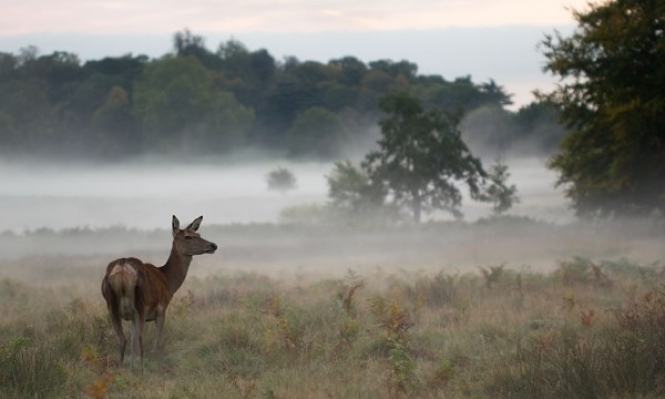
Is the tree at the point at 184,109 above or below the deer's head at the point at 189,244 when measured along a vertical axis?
above

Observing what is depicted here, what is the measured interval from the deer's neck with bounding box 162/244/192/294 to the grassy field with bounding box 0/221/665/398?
784 millimetres

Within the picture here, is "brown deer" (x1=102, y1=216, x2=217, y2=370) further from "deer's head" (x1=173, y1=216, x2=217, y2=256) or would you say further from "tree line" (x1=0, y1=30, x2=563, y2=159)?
"tree line" (x1=0, y1=30, x2=563, y2=159)

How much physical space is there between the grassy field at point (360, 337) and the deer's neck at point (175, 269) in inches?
30.9

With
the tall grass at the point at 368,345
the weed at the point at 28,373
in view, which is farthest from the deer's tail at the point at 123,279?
the weed at the point at 28,373

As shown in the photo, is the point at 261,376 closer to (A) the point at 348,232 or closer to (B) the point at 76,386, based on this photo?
(B) the point at 76,386

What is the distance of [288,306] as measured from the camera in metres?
15.1

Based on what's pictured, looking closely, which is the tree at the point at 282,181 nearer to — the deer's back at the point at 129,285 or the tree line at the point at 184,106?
the tree line at the point at 184,106

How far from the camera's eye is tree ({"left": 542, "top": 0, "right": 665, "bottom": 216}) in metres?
29.0

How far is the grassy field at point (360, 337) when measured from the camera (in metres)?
9.91

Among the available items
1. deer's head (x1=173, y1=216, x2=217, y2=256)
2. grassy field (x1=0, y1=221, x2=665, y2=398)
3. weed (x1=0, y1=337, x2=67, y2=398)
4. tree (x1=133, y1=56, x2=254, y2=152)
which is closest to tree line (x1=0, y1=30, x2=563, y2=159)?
tree (x1=133, y1=56, x2=254, y2=152)

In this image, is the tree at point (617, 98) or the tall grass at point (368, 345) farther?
the tree at point (617, 98)

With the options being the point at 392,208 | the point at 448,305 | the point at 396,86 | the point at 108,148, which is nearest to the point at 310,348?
the point at 448,305

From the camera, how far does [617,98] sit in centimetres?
2912

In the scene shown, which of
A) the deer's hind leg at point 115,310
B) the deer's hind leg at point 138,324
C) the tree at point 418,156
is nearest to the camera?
the deer's hind leg at point 115,310
